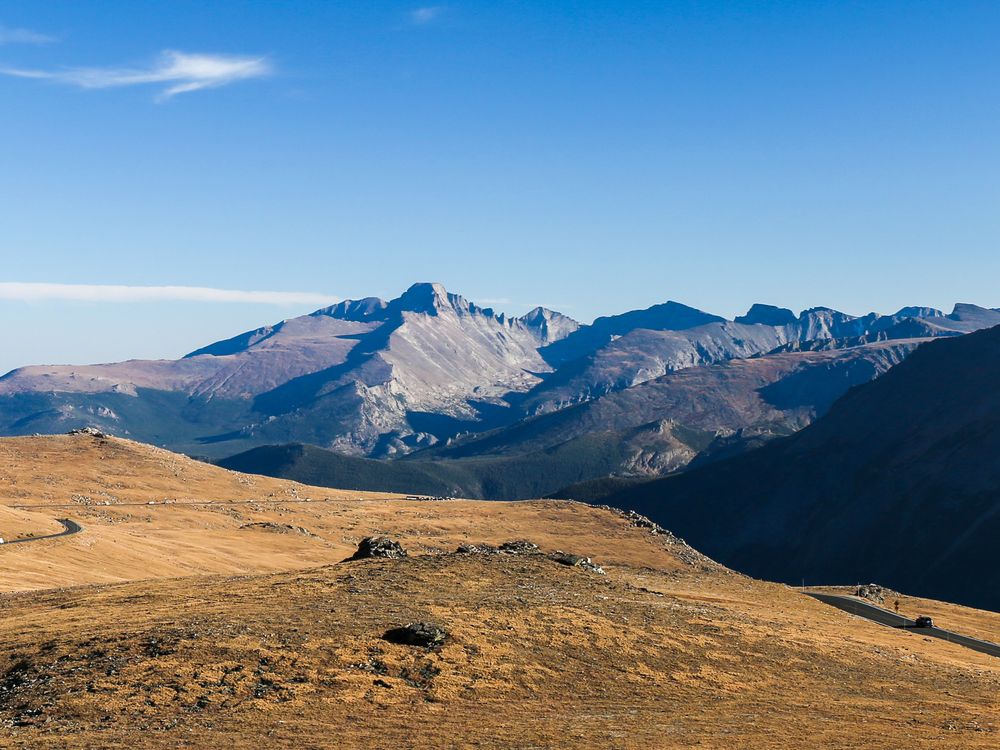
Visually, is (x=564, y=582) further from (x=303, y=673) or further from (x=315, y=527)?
(x=315, y=527)

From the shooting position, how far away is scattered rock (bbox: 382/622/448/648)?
65.0 metres

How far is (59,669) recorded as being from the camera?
58125mm

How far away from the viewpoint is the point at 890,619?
110875 mm

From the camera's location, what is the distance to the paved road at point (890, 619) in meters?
102

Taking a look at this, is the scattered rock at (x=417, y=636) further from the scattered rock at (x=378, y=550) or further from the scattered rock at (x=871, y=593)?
the scattered rock at (x=871, y=593)

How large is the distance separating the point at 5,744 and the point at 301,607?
1049 inches

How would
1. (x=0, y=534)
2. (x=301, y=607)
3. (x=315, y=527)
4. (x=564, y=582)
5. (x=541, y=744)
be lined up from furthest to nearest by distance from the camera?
(x=315, y=527), (x=0, y=534), (x=564, y=582), (x=301, y=607), (x=541, y=744)

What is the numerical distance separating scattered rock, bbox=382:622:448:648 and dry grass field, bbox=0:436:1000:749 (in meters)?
0.81

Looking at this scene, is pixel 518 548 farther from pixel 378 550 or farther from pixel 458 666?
pixel 458 666

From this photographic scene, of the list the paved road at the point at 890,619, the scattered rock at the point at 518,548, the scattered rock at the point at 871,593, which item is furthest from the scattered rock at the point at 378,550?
the scattered rock at the point at 871,593

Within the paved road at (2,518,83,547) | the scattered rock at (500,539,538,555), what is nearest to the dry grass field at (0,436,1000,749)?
the scattered rock at (500,539,538,555)

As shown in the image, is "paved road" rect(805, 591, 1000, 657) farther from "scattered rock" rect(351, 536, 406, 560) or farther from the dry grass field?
"scattered rock" rect(351, 536, 406, 560)

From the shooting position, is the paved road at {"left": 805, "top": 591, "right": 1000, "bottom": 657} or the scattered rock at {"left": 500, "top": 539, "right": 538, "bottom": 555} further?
the scattered rock at {"left": 500, "top": 539, "right": 538, "bottom": 555}

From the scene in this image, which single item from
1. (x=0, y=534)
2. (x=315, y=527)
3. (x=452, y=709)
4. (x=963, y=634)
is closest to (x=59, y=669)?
(x=452, y=709)
